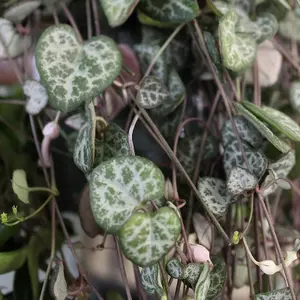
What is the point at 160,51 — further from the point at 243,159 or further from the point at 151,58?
the point at 243,159

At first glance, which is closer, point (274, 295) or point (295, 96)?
point (274, 295)

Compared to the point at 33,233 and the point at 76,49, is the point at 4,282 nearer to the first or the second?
the point at 33,233

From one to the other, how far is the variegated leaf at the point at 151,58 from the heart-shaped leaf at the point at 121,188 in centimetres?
24

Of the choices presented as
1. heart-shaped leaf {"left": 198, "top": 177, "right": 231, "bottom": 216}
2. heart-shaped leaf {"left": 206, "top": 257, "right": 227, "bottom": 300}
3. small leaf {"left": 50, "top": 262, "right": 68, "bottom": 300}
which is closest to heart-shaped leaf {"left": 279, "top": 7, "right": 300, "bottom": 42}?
heart-shaped leaf {"left": 198, "top": 177, "right": 231, "bottom": 216}

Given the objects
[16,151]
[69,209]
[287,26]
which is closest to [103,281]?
[69,209]

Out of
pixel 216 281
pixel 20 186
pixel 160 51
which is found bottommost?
pixel 216 281

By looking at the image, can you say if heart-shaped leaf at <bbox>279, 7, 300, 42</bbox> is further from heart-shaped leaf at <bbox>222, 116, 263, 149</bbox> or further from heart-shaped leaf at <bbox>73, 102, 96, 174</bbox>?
heart-shaped leaf at <bbox>73, 102, 96, 174</bbox>

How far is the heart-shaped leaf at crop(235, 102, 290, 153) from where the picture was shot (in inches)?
21.6

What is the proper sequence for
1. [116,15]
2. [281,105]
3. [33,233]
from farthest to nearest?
[281,105], [33,233], [116,15]

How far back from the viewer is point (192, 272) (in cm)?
51

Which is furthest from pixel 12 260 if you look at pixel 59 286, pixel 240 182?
pixel 240 182

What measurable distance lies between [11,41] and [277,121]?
44 cm

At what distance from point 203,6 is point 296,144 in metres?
0.27

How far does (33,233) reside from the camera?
71cm
